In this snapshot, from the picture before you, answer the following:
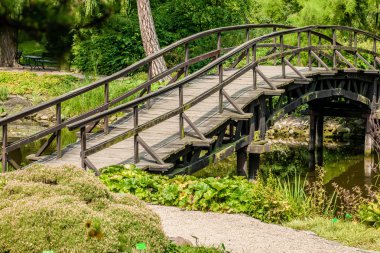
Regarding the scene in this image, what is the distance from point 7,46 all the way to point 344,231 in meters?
28.1

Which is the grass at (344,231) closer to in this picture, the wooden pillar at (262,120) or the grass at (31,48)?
the wooden pillar at (262,120)

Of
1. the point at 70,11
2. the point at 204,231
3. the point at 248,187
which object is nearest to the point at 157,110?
the point at 248,187

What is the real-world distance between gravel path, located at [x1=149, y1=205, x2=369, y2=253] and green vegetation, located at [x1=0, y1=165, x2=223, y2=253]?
75 centimetres

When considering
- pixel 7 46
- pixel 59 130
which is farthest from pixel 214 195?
pixel 7 46

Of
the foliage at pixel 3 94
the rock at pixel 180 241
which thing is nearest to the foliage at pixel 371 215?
the rock at pixel 180 241

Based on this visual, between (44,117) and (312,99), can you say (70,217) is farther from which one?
(44,117)

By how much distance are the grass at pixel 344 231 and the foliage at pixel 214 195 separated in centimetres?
32

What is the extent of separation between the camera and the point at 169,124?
13.9m

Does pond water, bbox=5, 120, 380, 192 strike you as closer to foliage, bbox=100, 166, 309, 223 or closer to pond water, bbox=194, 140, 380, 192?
pond water, bbox=194, 140, 380, 192

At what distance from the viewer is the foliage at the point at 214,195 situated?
973 centimetres

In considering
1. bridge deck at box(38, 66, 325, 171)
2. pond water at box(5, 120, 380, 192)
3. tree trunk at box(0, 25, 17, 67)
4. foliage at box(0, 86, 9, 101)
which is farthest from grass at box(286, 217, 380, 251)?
tree trunk at box(0, 25, 17, 67)

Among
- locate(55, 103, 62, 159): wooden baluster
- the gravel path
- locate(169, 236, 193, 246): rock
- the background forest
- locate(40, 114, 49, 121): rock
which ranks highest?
the background forest

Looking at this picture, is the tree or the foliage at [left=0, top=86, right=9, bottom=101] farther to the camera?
the tree

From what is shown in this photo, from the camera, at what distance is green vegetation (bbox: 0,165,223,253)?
6.21 m
